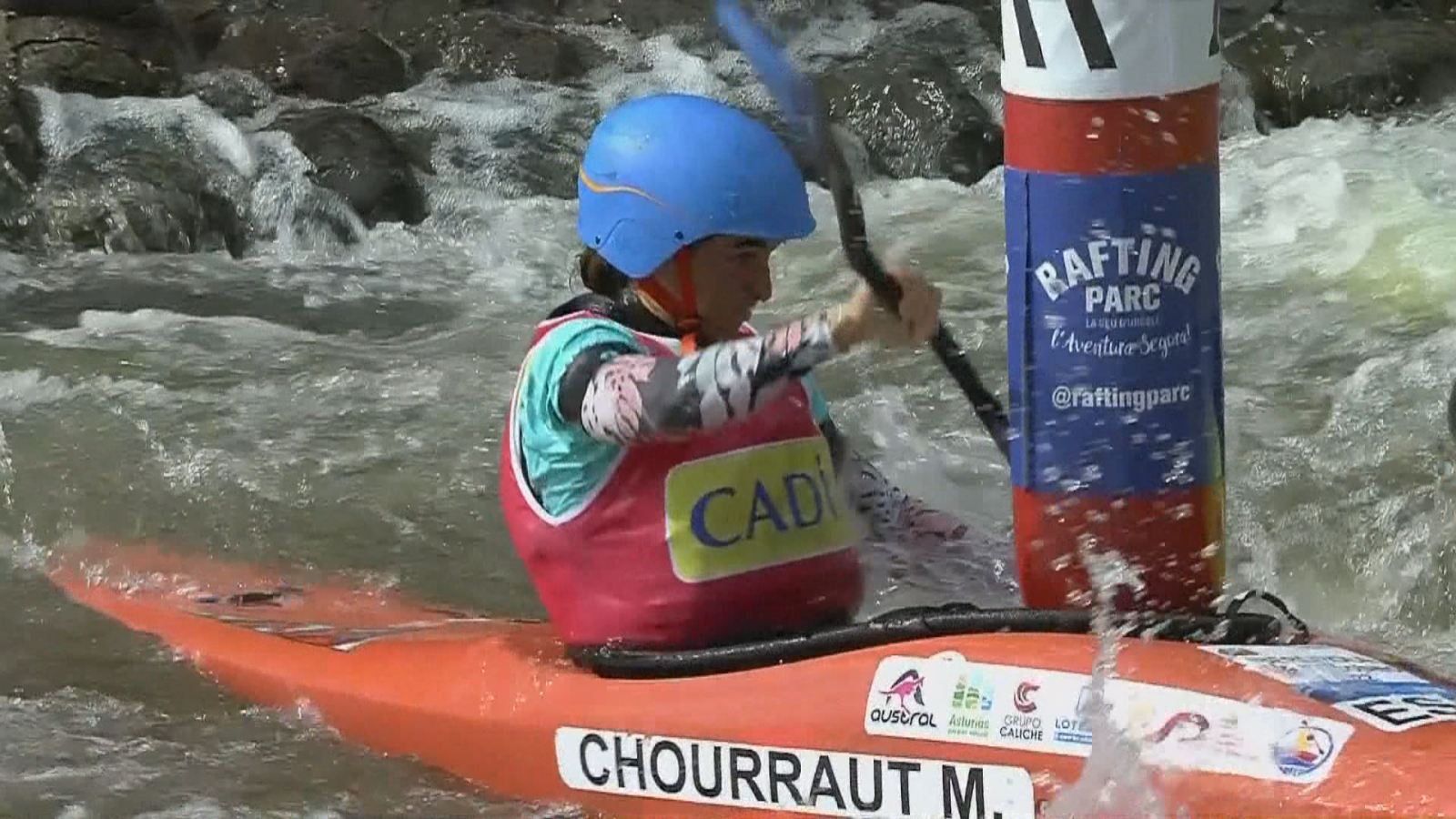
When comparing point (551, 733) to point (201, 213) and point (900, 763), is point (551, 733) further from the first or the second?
point (201, 213)

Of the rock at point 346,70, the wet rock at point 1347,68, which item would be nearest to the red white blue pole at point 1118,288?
the wet rock at point 1347,68

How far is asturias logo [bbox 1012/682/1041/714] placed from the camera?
2.58 metres

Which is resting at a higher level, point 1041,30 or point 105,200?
point 1041,30

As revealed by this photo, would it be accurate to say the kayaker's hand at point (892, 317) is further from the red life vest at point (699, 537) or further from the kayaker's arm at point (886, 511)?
the kayaker's arm at point (886, 511)

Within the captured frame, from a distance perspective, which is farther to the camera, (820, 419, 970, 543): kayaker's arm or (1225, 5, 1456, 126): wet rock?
(1225, 5, 1456, 126): wet rock

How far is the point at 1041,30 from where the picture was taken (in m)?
2.51

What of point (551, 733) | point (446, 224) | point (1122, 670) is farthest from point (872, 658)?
point (446, 224)

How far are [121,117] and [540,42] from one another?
6.57 ft

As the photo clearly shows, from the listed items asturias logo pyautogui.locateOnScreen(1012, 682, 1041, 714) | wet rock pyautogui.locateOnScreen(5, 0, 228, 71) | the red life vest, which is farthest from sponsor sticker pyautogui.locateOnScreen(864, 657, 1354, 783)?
wet rock pyautogui.locateOnScreen(5, 0, 228, 71)

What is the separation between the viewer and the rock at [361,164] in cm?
794

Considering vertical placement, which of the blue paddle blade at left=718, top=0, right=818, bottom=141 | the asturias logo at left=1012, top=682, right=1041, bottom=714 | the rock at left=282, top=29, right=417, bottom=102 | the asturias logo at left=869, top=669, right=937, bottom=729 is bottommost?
the asturias logo at left=869, top=669, right=937, bottom=729

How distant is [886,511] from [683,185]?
30.3 inches

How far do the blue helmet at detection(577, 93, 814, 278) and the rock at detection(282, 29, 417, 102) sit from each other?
6.22 meters

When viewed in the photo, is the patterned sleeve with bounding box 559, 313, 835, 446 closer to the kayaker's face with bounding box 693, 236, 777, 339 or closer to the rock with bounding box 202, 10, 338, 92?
the kayaker's face with bounding box 693, 236, 777, 339
